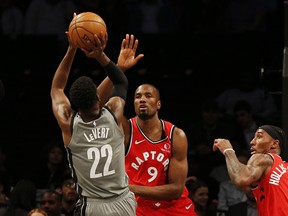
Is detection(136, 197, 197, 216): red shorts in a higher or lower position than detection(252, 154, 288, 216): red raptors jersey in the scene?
lower

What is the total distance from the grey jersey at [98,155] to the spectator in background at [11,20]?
810 centimetres

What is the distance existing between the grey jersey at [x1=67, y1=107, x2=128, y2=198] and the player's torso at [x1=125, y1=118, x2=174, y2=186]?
1.62 meters

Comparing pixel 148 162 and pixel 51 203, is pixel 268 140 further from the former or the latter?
pixel 51 203

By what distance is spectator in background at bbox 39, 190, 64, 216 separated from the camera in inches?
416

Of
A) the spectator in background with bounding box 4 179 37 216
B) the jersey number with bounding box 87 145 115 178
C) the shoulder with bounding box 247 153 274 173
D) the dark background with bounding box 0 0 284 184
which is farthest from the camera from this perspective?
the dark background with bounding box 0 0 284 184

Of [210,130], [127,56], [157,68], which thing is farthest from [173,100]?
[127,56]

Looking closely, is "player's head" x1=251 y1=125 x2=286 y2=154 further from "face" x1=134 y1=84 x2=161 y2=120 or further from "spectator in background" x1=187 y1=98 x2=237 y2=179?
"spectator in background" x1=187 y1=98 x2=237 y2=179

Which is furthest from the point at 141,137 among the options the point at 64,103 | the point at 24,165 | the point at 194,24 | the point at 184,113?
the point at 194,24

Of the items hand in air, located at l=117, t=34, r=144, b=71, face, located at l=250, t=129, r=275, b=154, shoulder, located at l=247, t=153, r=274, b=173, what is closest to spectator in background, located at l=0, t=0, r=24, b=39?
hand in air, located at l=117, t=34, r=144, b=71

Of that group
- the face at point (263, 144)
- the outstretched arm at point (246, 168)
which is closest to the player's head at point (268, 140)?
the face at point (263, 144)

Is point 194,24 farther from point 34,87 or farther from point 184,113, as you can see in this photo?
point 34,87

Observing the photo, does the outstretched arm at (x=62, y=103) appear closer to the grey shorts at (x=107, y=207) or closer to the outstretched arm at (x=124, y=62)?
the outstretched arm at (x=124, y=62)

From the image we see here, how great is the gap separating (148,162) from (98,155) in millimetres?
1765

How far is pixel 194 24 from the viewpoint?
15.6 meters
